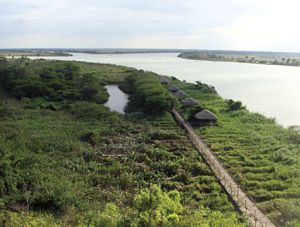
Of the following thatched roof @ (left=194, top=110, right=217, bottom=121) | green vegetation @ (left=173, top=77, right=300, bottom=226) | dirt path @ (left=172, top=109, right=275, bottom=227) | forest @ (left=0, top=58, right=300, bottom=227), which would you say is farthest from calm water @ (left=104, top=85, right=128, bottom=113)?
dirt path @ (left=172, top=109, right=275, bottom=227)

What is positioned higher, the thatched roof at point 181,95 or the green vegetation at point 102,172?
the thatched roof at point 181,95

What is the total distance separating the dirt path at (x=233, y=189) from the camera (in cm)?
1332

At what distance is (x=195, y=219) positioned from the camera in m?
8.14

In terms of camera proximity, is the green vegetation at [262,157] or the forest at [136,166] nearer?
the forest at [136,166]

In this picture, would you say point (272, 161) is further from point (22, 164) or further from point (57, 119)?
point (57, 119)

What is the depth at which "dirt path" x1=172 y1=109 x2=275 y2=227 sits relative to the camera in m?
13.3

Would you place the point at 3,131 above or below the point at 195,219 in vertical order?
below

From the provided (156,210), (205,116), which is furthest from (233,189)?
(205,116)

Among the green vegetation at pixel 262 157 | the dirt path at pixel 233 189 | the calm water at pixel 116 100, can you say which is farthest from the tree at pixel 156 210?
the calm water at pixel 116 100

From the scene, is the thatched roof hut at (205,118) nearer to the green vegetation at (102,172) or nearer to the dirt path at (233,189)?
the green vegetation at (102,172)

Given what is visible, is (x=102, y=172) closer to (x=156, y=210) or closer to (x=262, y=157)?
(x=262, y=157)

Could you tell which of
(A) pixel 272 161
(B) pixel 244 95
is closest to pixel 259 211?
(A) pixel 272 161

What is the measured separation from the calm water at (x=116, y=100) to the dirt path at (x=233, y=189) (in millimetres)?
13102

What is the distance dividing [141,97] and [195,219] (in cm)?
2577
